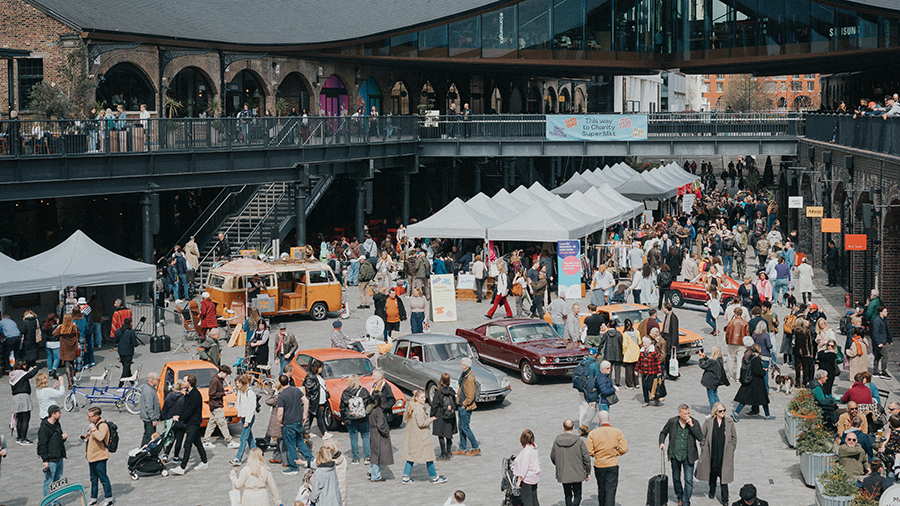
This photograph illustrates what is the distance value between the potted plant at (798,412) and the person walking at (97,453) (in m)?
9.73

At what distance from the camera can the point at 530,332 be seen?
68.5 ft

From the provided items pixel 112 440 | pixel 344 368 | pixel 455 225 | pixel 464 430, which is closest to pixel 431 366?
pixel 344 368

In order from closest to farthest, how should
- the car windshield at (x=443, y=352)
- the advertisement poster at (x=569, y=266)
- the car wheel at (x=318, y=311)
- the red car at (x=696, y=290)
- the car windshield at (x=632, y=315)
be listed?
1. the car windshield at (x=443, y=352)
2. the car windshield at (x=632, y=315)
3. the car wheel at (x=318, y=311)
4. the red car at (x=696, y=290)
5. the advertisement poster at (x=569, y=266)

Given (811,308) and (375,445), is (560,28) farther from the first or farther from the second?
(375,445)

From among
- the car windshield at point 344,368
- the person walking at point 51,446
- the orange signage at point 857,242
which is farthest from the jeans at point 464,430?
the orange signage at point 857,242

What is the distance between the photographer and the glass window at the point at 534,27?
157 ft

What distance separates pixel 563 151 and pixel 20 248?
71.0 feet

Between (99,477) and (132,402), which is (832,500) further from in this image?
(132,402)

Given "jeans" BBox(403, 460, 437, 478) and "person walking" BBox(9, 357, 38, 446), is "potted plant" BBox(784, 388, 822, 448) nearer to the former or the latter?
"jeans" BBox(403, 460, 437, 478)

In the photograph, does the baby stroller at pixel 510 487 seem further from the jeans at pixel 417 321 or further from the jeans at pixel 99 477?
the jeans at pixel 417 321

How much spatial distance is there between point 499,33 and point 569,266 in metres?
22.0

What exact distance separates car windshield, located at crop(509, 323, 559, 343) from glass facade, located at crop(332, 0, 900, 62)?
27.3 metres

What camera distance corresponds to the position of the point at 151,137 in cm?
2856

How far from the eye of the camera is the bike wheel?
1852 cm
